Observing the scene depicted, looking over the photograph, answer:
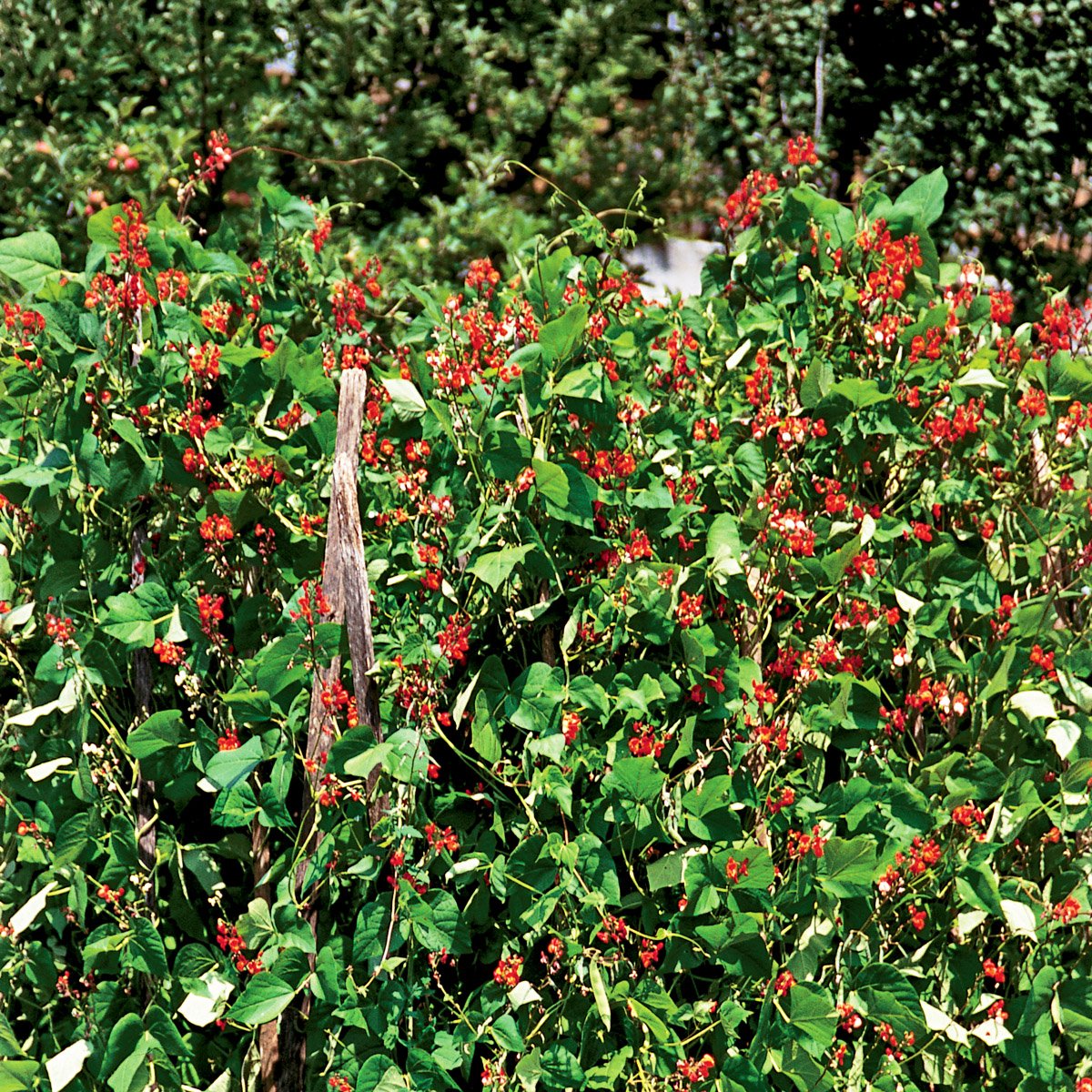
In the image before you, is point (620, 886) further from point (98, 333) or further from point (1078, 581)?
point (98, 333)

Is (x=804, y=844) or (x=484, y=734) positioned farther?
(x=804, y=844)

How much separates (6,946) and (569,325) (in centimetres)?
174

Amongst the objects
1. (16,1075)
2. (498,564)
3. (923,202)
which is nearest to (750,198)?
(923,202)

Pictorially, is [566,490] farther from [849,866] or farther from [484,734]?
[849,866]

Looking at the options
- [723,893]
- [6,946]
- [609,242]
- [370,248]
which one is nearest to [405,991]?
[723,893]

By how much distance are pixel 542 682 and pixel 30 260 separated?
1424 mm

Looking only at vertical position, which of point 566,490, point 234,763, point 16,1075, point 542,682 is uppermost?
point 566,490

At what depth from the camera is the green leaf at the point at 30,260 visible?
2617 millimetres

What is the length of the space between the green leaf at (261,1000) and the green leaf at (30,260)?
58.8 inches

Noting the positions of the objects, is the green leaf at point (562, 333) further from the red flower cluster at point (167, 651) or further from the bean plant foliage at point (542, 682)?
the red flower cluster at point (167, 651)

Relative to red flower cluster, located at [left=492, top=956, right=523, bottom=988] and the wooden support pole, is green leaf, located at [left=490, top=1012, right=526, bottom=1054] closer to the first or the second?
red flower cluster, located at [left=492, top=956, right=523, bottom=988]

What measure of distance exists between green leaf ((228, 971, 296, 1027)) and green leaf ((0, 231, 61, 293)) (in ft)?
4.90

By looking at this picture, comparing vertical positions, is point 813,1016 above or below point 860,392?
below

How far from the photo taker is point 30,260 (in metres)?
2.63
